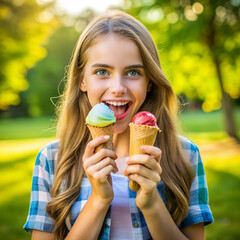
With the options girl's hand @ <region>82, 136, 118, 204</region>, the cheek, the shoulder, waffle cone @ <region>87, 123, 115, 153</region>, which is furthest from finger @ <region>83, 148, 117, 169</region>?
the shoulder

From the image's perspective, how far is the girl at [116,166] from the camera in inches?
84.7

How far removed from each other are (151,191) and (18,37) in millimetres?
16446

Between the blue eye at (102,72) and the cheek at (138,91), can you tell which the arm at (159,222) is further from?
the blue eye at (102,72)

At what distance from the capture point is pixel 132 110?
2.46m

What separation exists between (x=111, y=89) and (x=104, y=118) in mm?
295

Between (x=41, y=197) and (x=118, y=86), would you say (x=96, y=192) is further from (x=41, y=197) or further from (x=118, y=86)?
(x=118, y=86)

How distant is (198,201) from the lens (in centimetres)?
256

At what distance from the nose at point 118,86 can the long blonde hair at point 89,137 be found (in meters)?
0.31

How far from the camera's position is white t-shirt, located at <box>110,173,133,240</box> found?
2336 millimetres

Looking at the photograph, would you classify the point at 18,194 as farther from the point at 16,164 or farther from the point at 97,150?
the point at 97,150

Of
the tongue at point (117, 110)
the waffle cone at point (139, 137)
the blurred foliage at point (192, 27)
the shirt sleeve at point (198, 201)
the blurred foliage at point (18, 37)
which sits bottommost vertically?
the shirt sleeve at point (198, 201)

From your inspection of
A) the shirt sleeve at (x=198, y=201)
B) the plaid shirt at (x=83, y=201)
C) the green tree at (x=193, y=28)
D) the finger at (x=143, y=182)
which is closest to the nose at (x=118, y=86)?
the finger at (x=143, y=182)

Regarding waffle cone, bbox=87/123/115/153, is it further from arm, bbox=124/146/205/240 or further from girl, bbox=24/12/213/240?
arm, bbox=124/146/205/240

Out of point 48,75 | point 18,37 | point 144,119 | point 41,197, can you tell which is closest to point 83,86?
point 144,119
